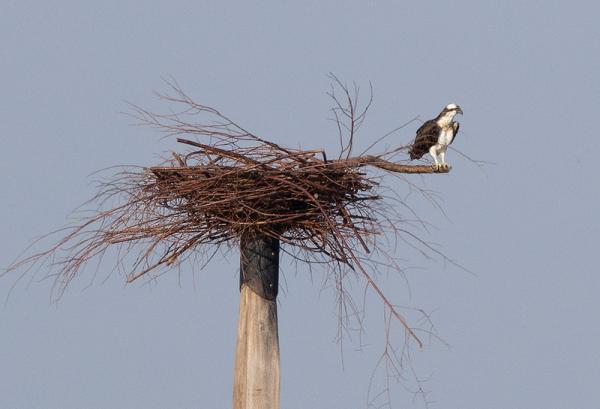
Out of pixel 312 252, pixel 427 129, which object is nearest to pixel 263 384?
pixel 312 252

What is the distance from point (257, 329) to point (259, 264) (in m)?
0.26

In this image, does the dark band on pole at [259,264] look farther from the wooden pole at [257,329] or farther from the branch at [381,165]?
the branch at [381,165]

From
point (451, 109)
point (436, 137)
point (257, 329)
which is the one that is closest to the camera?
point (257, 329)

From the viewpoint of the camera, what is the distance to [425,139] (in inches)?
155

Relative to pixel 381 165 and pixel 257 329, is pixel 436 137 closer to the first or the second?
pixel 381 165

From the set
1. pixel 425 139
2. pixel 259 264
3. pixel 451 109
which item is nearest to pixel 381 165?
pixel 425 139

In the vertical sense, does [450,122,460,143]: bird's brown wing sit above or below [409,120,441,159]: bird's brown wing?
above

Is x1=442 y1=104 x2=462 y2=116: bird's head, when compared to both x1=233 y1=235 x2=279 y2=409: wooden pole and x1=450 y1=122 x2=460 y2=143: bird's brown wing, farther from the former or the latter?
x1=233 y1=235 x2=279 y2=409: wooden pole

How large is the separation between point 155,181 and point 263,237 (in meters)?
0.48

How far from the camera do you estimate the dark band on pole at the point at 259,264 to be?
11.4 feet

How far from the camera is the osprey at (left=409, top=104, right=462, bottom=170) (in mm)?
3926

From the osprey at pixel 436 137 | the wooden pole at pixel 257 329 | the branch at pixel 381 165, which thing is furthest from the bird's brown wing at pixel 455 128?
the wooden pole at pixel 257 329

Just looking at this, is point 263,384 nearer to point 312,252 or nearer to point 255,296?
point 255,296

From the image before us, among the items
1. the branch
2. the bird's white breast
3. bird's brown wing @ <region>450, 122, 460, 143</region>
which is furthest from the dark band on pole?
bird's brown wing @ <region>450, 122, 460, 143</region>
